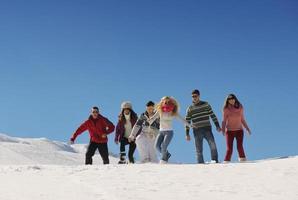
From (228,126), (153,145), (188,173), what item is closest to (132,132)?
(153,145)

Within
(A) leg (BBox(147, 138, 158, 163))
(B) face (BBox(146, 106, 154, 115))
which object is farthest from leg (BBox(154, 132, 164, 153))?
(B) face (BBox(146, 106, 154, 115))

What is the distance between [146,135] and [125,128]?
70cm

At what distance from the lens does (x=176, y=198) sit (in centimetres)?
888

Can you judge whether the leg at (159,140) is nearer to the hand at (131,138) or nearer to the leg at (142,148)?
the leg at (142,148)

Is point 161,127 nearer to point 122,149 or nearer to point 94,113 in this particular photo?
point 122,149

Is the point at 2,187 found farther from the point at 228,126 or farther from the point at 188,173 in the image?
the point at 228,126

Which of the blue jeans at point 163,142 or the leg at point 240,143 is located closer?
the blue jeans at point 163,142

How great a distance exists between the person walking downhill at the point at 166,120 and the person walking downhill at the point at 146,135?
49cm

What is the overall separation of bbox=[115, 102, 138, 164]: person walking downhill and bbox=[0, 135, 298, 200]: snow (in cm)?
325

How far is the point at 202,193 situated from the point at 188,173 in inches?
75.8

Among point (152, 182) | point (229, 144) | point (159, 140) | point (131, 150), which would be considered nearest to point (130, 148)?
point (131, 150)

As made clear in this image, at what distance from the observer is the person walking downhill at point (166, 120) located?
47.7 ft

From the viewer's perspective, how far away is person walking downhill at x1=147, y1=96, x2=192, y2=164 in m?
14.5

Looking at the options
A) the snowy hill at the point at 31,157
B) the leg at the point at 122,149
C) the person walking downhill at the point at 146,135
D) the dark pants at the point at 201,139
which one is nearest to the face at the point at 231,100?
the dark pants at the point at 201,139
